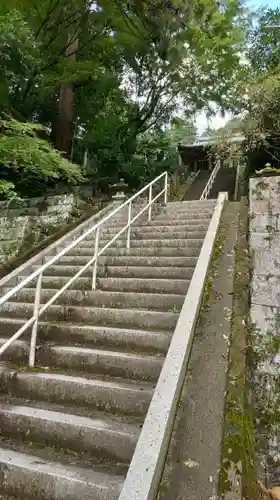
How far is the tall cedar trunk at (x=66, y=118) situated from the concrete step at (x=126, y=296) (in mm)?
6768

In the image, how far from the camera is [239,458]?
221 centimetres

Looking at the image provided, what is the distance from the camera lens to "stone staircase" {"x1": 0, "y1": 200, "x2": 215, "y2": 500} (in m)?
2.19

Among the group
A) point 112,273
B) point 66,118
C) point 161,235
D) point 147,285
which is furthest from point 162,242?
point 66,118

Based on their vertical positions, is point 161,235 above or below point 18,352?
above

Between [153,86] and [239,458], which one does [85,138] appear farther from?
[239,458]

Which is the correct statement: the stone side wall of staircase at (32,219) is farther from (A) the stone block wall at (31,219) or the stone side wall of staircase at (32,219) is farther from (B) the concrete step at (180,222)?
(B) the concrete step at (180,222)

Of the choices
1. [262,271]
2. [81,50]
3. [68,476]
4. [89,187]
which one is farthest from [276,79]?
[68,476]

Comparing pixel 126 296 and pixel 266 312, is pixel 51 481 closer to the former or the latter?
pixel 126 296

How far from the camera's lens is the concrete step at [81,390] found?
8.54 feet

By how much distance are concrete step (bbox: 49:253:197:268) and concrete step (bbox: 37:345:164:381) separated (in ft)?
5.46

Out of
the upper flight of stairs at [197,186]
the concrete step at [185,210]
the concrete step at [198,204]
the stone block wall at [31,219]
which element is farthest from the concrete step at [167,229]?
the upper flight of stairs at [197,186]

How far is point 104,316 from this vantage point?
369cm

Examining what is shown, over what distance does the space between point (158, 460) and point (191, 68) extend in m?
12.7

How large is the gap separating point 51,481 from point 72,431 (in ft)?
1.16
